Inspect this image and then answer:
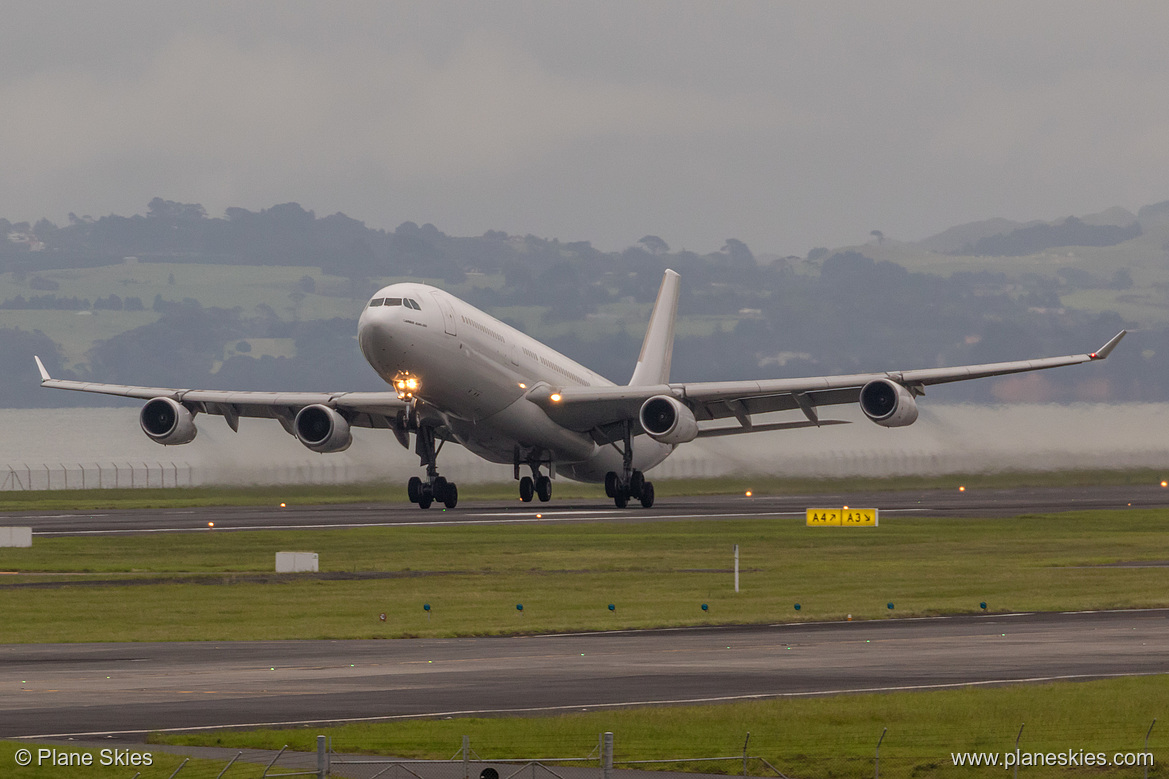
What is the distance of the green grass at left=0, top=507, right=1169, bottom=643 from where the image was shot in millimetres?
41500

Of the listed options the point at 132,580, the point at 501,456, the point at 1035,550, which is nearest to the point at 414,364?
the point at 501,456

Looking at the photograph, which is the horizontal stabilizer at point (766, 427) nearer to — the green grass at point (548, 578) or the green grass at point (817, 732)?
the green grass at point (548, 578)

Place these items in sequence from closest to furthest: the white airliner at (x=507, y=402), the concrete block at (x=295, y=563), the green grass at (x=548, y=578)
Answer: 1. the green grass at (x=548, y=578)
2. the concrete block at (x=295, y=563)
3. the white airliner at (x=507, y=402)

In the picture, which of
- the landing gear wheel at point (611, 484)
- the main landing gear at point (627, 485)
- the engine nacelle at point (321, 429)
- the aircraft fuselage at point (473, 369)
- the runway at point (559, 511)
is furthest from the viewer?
the landing gear wheel at point (611, 484)

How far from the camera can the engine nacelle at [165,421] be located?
7512 centimetres

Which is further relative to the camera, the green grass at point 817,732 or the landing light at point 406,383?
the landing light at point 406,383

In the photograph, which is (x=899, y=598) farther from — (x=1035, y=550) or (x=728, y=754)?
(x=728, y=754)

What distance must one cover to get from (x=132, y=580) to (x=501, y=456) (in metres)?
26.9

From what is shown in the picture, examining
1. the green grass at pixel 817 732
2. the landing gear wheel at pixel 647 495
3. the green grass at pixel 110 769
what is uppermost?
the landing gear wheel at pixel 647 495

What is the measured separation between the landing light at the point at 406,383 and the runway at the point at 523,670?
1104 inches

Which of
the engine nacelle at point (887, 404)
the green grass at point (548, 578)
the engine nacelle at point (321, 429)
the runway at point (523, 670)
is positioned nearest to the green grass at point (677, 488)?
the engine nacelle at point (321, 429)

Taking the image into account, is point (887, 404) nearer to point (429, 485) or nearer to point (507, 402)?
point (507, 402)

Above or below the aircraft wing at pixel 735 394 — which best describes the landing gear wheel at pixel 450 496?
below

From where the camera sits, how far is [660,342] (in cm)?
9481
